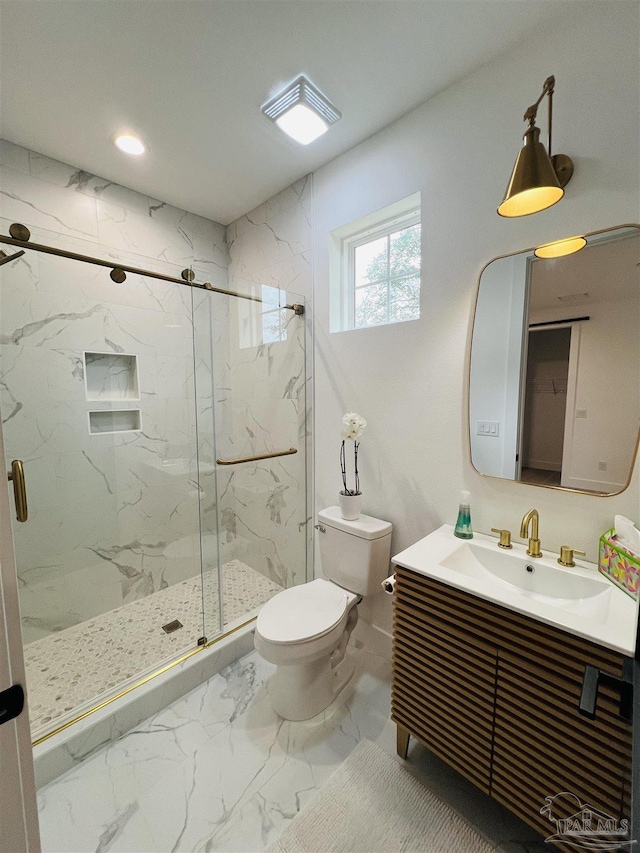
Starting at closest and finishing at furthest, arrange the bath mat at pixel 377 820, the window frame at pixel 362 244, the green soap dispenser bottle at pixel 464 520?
the bath mat at pixel 377 820 → the green soap dispenser bottle at pixel 464 520 → the window frame at pixel 362 244

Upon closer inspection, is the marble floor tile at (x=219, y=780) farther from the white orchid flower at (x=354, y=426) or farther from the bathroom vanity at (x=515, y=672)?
the white orchid flower at (x=354, y=426)

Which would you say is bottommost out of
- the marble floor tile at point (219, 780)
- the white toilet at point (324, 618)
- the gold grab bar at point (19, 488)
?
the marble floor tile at point (219, 780)

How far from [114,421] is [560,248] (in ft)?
7.83

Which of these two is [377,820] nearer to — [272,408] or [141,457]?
[272,408]

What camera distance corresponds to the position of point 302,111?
153 centimetres

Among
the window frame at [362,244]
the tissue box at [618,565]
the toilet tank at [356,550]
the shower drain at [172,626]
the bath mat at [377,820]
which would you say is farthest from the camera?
the shower drain at [172,626]

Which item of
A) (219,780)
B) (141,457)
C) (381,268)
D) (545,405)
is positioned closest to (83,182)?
(141,457)

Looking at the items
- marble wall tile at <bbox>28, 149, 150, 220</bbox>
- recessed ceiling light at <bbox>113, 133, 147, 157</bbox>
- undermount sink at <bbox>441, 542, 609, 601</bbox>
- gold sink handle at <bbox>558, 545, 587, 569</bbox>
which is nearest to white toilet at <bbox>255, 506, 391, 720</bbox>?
undermount sink at <bbox>441, 542, 609, 601</bbox>

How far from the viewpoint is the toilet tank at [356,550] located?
170 centimetres

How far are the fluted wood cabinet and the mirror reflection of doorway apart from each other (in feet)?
1.84

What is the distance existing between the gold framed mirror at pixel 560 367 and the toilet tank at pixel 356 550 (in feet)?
1.96

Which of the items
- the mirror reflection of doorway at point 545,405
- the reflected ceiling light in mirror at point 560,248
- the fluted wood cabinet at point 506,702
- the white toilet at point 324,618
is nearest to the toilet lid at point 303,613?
the white toilet at point 324,618

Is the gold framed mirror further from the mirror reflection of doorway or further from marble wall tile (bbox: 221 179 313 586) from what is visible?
marble wall tile (bbox: 221 179 313 586)

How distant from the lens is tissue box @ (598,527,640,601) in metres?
1.00
